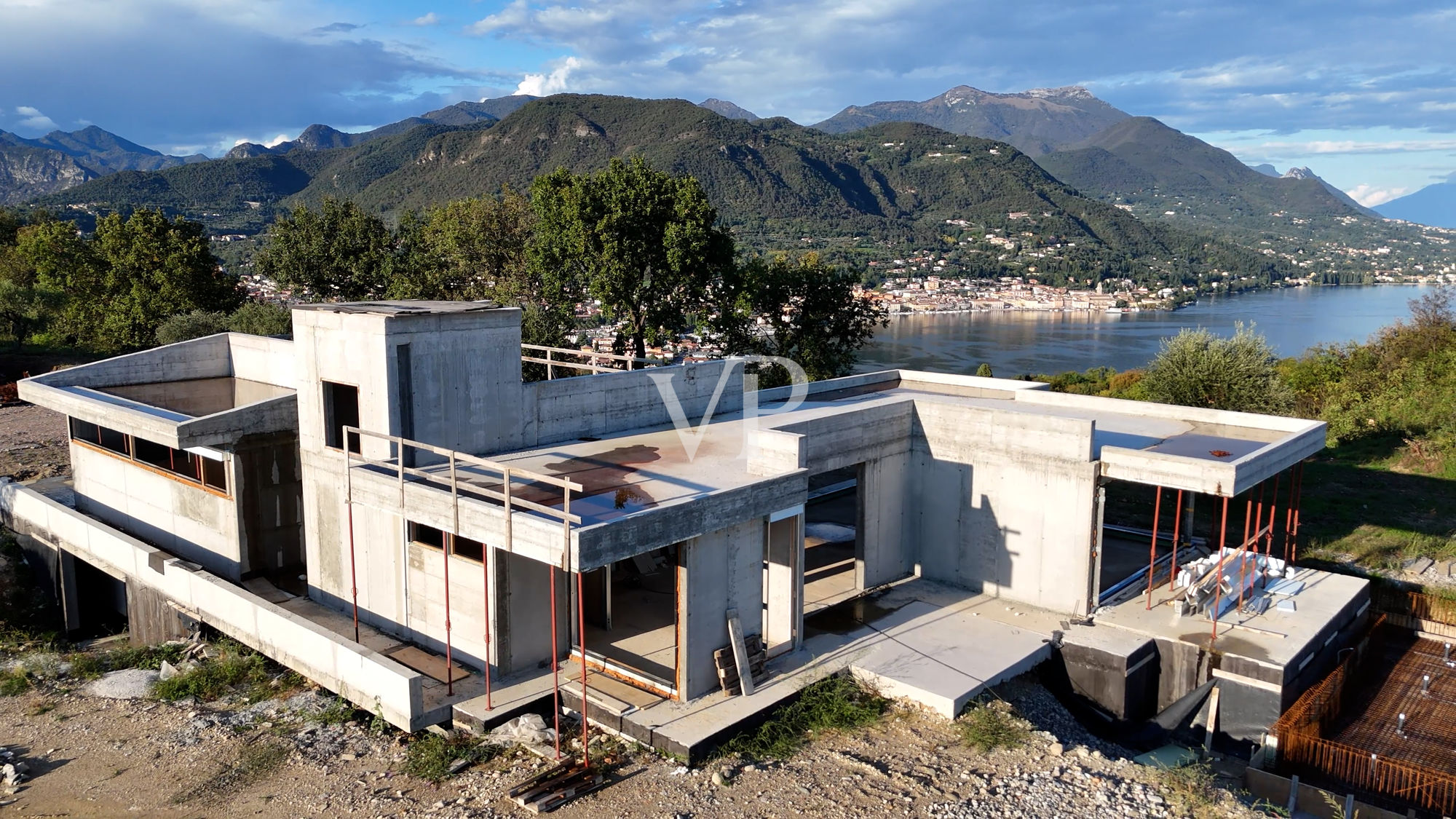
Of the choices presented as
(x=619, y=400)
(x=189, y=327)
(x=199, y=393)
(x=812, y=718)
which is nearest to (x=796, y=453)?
(x=812, y=718)

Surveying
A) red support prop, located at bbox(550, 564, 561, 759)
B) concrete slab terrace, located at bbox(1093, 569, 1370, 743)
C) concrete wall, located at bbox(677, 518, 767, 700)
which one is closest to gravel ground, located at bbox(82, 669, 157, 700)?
red support prop, located at bbox(550, 564, 561, 759)

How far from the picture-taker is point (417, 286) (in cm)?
3653

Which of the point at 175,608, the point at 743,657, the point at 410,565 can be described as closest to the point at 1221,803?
the point at 743,657

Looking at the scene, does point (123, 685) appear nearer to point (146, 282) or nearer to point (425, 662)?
point (425, 662)

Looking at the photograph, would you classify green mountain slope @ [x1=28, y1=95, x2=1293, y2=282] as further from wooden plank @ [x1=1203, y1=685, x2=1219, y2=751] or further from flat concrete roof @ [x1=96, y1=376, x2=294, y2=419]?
wooden plank @ [x1=1203, y1=685, x2=1219, y2=751]

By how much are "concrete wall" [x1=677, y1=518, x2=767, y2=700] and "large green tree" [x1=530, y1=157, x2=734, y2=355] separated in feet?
58.9

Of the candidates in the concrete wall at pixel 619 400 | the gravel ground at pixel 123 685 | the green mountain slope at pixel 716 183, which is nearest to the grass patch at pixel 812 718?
the concrete wall at pixel 619 400

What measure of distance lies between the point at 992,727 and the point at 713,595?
3.82m

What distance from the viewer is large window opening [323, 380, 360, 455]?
14.1 m

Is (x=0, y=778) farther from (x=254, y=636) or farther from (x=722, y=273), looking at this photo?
(x=722, y=273)

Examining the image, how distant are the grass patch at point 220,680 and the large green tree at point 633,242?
58.1 ft

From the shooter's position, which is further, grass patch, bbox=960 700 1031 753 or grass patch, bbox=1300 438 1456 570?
grass patch, bbox=1300 438 1456 570

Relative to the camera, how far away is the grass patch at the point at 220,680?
13.0m

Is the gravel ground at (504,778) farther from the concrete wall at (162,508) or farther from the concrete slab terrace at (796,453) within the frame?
the concrete wall at (162,508)
